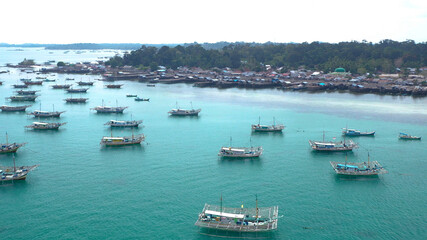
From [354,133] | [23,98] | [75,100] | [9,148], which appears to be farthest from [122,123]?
[23,98]

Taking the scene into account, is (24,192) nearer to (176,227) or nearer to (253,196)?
(176,227)

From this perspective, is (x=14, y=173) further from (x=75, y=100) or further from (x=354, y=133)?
Answer: (x=75, y=100)

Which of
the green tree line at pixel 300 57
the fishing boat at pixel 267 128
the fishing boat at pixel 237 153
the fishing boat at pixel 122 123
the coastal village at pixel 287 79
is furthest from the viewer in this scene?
the green tree line at pixel 300 57

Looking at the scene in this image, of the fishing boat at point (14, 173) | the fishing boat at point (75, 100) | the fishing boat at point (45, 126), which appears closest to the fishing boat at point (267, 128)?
the fishing boat at point (45, 126)

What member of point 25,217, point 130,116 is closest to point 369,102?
point 130,116

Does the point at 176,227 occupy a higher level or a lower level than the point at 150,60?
→ lower

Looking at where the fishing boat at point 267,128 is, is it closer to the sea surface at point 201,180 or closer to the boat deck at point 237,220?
the sea surface at point 201,180
